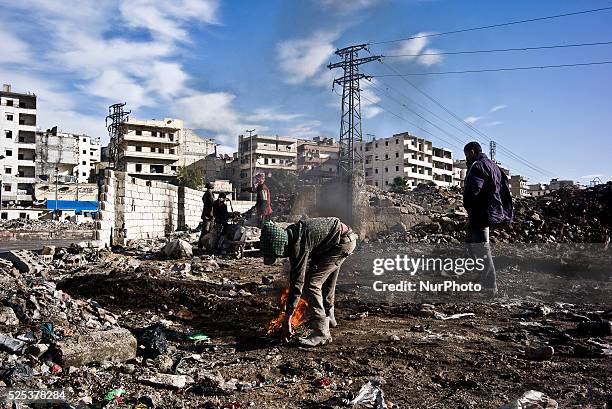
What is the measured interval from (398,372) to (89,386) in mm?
2291

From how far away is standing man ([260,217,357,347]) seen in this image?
13.3ft

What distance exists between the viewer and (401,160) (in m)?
65.4

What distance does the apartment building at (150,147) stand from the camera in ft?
192

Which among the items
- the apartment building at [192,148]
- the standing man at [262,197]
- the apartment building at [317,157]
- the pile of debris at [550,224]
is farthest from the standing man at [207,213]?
the apartment building at [192,148]

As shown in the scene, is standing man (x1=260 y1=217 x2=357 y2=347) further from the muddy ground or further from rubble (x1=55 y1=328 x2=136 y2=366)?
rubble (x1=55 y1=328 x2=136 y2=366)

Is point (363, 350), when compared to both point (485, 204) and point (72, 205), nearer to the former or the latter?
point (485, 204)

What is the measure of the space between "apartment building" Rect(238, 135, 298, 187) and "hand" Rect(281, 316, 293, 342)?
Answer: 198ft

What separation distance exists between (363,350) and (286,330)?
29.1 inches

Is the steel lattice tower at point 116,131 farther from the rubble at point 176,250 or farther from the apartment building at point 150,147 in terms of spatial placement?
the rubble at point 176,250

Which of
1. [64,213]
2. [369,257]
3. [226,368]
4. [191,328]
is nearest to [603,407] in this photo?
[226,368]

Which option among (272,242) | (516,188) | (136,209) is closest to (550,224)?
(272,242)

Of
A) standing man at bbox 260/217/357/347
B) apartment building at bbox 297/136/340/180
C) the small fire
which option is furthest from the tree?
standing man at bbox 260/217/357/347

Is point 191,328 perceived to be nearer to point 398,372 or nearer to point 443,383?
point 398,372

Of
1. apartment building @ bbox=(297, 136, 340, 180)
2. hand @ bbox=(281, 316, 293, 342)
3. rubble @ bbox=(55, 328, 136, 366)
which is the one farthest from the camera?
apartment building @ bbox=(297, 136, 340, 180)
